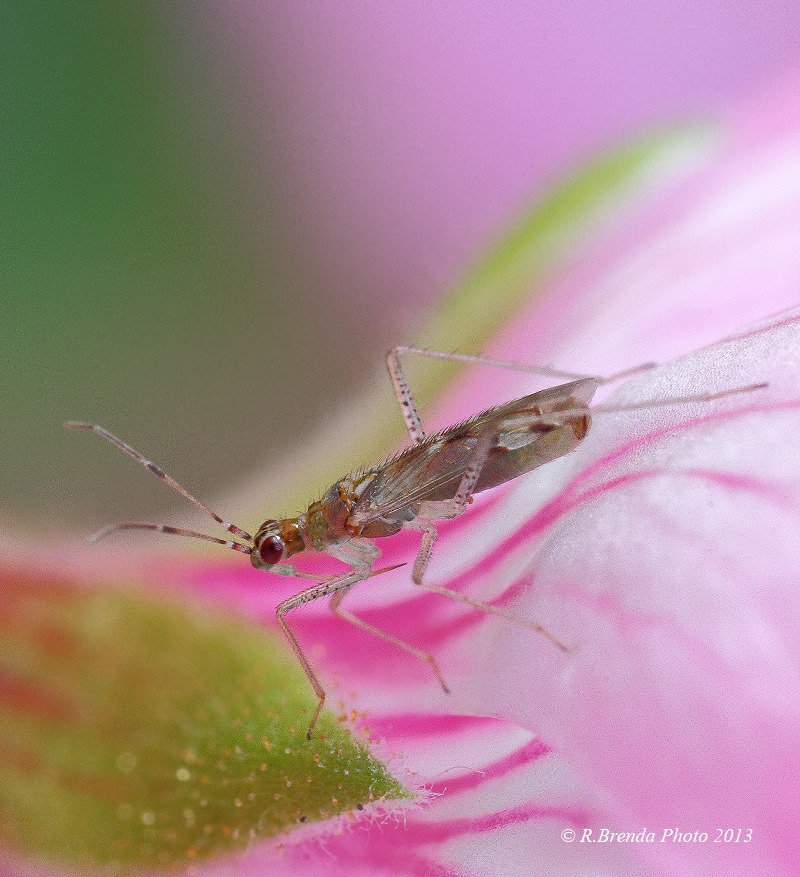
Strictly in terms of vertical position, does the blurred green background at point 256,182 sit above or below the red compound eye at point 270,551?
above

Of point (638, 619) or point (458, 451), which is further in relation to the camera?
point (458, 451)

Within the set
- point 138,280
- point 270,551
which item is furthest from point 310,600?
point 138,280

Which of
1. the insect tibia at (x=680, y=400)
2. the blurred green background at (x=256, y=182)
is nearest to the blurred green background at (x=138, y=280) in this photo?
the blurred green background at (x=256, y=182)

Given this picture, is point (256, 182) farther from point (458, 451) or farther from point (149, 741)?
point (149, 741)

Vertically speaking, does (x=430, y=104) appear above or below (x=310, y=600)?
above

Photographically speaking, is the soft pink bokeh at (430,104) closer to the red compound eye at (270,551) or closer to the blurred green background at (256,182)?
the blurred green background at (256,182)

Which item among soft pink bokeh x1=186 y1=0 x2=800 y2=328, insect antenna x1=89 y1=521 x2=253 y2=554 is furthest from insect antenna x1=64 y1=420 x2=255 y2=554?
soft pink bokeh x1=186 y1=0 x2=800 y2=328
